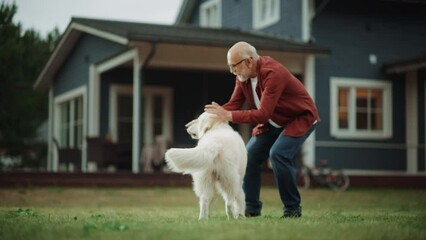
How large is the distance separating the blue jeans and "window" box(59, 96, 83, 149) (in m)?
14.7

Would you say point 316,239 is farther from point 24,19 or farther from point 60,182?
point 24,19

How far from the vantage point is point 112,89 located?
813 inches

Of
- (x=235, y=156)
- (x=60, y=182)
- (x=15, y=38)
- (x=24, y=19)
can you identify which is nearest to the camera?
(x=235, y=156)

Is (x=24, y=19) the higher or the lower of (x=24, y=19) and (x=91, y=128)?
the higher

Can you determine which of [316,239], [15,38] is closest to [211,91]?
[15,38]

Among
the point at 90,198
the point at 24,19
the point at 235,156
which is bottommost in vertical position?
the point at 90,198

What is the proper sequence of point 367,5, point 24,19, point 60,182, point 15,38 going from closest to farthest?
point 60,182
point 15,38
point 24,19
point 367,5

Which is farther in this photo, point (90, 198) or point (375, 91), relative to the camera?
point (375, 91)

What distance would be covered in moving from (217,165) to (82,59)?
15467mm

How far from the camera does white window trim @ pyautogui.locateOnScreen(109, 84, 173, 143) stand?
20656 millimetres

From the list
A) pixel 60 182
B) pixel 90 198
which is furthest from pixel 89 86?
pixel 90 198

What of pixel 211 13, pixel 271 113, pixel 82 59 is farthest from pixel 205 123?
pixel 211 13

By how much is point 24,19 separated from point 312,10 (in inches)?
276

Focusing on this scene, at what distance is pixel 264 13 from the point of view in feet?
71.5
